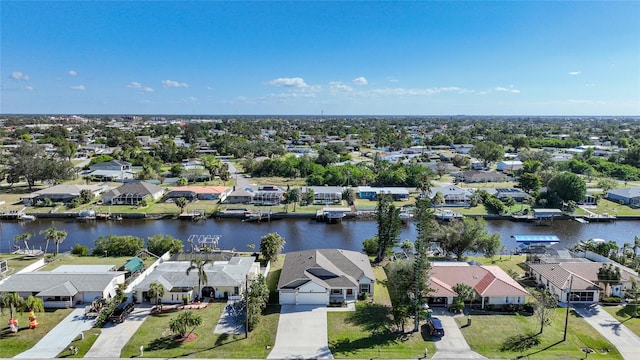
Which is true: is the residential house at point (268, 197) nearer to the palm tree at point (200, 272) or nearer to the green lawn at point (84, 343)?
the palm tree at point (200, 272)

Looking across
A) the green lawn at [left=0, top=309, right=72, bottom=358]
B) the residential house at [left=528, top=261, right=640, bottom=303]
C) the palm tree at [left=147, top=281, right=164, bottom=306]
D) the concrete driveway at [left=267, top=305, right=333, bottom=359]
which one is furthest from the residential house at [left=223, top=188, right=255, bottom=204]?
the residential house at [left=528, top=261, right=640, bottom=303]

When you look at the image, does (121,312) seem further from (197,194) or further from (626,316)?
(197,194)

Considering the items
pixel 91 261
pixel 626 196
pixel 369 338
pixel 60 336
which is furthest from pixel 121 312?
pixel 626 196

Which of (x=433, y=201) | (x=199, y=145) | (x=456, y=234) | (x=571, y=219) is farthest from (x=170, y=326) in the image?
(x=199, y=145)

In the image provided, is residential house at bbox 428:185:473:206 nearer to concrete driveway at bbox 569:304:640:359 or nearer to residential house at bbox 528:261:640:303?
residential house at bbox 528:261:640:303

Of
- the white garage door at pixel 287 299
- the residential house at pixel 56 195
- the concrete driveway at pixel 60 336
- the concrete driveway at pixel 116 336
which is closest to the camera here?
the concrete driveway at pixel 60 336

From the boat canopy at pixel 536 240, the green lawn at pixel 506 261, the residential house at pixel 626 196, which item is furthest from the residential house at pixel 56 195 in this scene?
the residential house at pixel 626 196

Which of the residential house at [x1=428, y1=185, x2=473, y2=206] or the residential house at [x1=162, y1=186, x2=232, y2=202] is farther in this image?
the residential house at [x1=162, y1=186, x2=232, y2=202]
